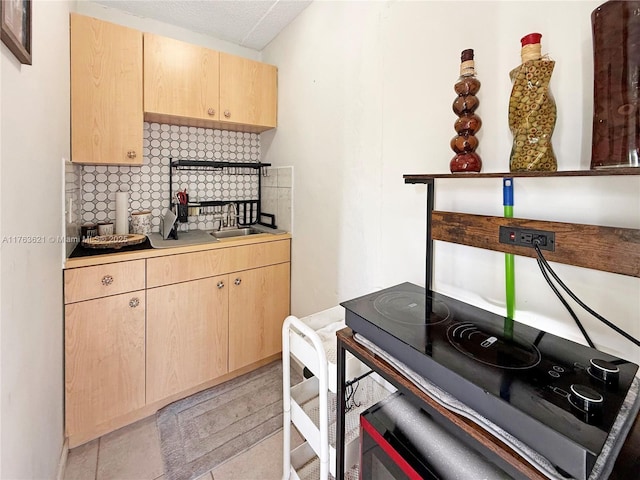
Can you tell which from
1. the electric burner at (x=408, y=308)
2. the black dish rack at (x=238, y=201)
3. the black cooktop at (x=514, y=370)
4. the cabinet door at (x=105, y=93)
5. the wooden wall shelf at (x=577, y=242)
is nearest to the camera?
the black cooktop at (x=514, y=370)

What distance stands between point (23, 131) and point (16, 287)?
0.45 m

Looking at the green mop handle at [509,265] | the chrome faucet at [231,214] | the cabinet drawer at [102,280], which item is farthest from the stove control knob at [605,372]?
the chrome faucet at [231,214]

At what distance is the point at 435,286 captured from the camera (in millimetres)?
1195

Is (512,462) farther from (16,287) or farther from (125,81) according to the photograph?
(125,81)

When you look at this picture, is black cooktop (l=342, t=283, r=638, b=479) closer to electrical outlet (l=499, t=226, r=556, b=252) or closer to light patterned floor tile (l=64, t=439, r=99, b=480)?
electrical outlet (l=499, t=226, r=556, b=252)

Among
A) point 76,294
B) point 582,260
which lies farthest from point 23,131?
point 582,260

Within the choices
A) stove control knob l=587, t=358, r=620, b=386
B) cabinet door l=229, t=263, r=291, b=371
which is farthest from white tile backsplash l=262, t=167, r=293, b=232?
stove control knob l=587, t=358, r=620, b=386

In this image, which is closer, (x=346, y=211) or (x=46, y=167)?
(x=46, y=167)

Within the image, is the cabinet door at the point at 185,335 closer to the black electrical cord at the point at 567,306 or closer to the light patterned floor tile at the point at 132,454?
the light patterned floor tile at the point at 132,454

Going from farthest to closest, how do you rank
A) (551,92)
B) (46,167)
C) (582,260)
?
(46,167) < (551,92) < (582,260)

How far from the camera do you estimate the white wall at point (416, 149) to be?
Result: 0.80m

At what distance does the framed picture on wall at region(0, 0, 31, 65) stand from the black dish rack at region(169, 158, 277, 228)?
1.21 m

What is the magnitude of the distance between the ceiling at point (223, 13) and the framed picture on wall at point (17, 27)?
4.25 ft

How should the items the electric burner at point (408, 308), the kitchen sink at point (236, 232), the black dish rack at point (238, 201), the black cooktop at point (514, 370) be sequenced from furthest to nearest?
the kitchen sink at point (236, 232) → the black dish rack at point (238, 201) → the electric burner at point (408, 308) → the black cooktop at point (514, 370)
